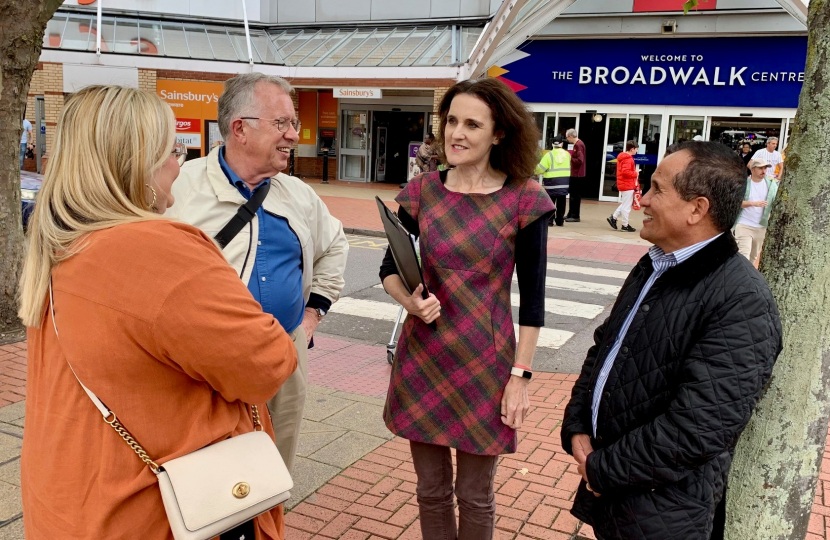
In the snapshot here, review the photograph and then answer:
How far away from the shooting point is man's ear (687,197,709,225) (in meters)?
2.09

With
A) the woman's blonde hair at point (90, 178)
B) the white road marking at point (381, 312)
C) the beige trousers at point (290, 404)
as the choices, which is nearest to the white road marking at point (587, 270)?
the white road marking at point (381, 312)

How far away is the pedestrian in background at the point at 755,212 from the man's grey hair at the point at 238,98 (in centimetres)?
757

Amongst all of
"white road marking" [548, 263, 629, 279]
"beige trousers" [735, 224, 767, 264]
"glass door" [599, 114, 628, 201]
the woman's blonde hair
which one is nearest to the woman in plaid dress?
the woman's blonde hair

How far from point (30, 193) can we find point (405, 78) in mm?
12681

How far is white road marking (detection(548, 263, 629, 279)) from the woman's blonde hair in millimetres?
9422

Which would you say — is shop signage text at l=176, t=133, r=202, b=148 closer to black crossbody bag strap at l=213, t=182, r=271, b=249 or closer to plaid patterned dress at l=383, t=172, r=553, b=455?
black crossbody bag strap at l=213, t=182, r=271, b=249

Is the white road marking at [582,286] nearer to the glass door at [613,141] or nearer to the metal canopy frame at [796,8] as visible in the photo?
the metal canopy frame at [796,8]

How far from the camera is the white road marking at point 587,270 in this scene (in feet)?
34.6

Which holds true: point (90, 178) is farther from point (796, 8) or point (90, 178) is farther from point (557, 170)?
point (796, 8)

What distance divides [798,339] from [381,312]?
575cm

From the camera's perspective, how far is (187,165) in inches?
110

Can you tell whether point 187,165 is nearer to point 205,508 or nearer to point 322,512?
point 205,508

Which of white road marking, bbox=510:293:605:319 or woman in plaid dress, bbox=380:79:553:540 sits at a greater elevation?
woman in plaid dress, bbox=380:79:553:540

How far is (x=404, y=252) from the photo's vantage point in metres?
2.41
